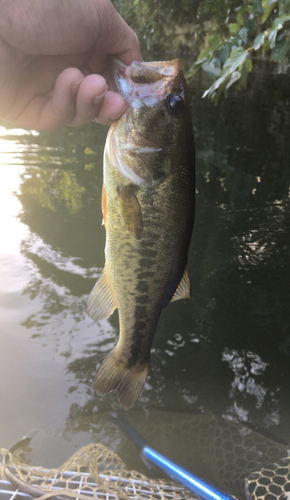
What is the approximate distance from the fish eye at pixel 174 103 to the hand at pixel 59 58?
20cm

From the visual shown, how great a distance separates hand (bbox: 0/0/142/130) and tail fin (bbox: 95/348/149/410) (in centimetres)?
119

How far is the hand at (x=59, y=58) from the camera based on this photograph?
64.2 inches

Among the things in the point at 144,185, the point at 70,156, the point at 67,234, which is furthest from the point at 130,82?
the point at 70,156

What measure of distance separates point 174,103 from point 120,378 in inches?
52.8

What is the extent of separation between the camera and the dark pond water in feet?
8.86

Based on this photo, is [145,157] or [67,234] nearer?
[145,157]

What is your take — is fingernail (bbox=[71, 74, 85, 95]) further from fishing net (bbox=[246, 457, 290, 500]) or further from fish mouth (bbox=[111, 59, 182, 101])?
fishing net (bbox=[246, 457, 290, 500])

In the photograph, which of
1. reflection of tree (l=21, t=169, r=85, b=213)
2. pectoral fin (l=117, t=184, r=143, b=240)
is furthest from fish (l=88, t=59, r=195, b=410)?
reflection of tree (l=21, t=169, r=85, b=213)

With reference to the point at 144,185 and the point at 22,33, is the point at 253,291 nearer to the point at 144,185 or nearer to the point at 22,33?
the point at 144,185

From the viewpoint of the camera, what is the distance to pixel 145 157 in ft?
5.59

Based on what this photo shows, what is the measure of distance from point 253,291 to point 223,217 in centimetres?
137

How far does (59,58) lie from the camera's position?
1909 millimetres

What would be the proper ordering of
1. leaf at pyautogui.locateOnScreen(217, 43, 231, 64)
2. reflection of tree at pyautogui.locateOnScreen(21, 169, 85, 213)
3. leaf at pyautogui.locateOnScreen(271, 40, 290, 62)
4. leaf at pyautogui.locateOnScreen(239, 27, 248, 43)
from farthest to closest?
reflection of tree at pyautogui.locateOnScreen(21, 169, 85, 213) → leaf at pyautogui.locateOnScreen(217, 43, 231, 64) → leaf at pyautogui.locateOnScreen(239, 27, 248, 43) → leaf at pyautogui.locateOnScreen(271, 40, 290, 62)

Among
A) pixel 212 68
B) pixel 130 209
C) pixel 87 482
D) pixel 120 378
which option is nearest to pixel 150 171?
pixel 130 209
